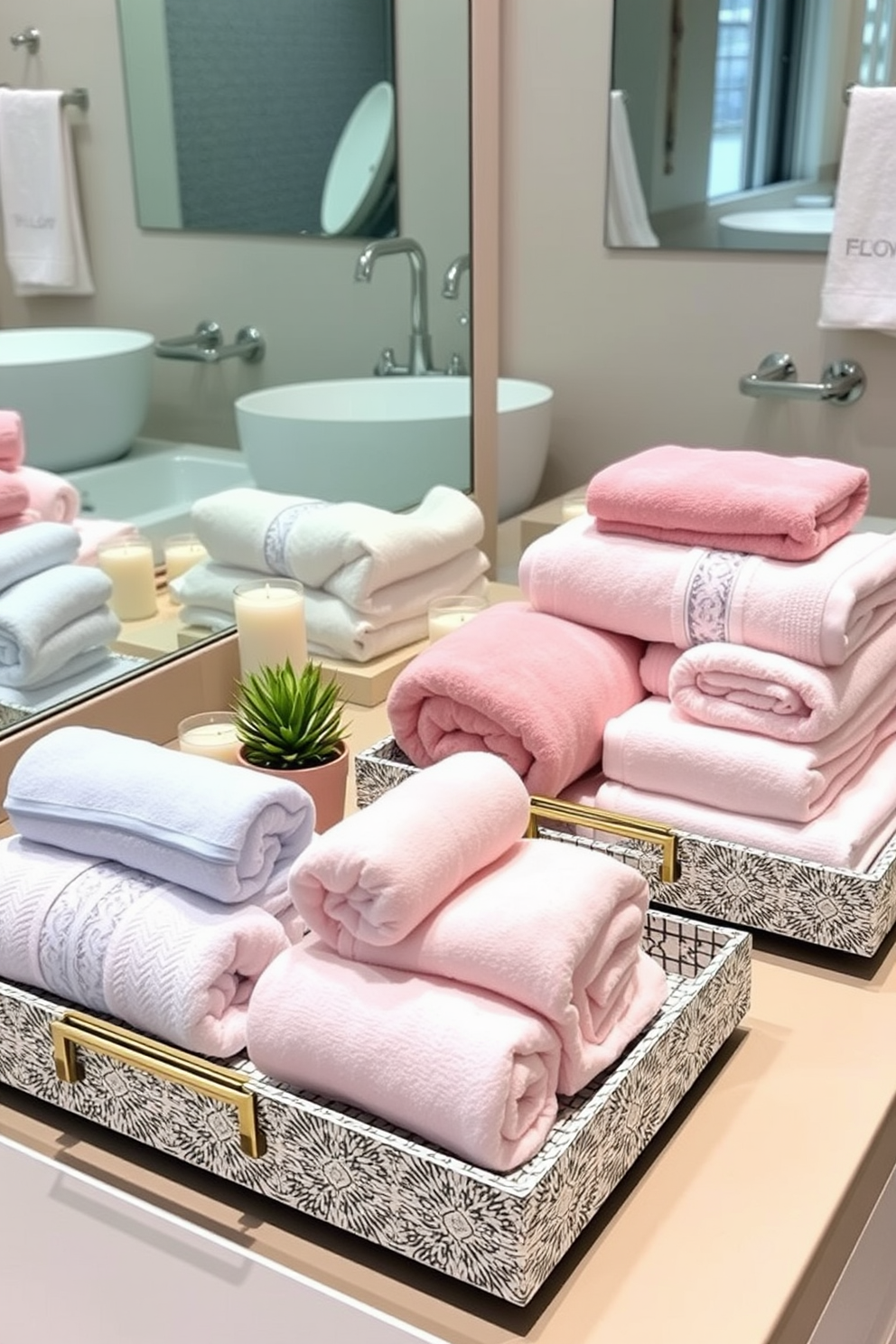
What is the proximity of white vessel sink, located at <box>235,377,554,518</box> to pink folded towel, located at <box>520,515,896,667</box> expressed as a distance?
21.2 inches

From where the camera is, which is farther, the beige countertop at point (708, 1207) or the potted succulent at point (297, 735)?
the potted succulent at point (297, 735)

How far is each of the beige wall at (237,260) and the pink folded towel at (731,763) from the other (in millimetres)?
610

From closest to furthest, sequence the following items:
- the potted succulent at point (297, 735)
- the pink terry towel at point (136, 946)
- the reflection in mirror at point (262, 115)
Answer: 1. the pink terry towel at point (136, 946)
2. the potted succulent at point (297, 735)
3. the reflection in mirror at point (262, 115)

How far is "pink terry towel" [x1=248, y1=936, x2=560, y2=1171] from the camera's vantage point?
0.65m

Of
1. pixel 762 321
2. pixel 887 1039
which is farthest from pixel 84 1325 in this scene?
pixel 762 321

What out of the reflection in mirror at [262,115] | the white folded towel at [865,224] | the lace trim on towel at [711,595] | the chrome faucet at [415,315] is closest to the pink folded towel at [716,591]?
the lace trim on towel at [711,595]

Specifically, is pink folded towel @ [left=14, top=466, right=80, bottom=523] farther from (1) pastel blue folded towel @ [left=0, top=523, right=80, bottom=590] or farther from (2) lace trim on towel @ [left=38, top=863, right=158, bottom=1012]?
(2) lace trim on towel @ [left=38, top=863, right=158, bottom=1012]

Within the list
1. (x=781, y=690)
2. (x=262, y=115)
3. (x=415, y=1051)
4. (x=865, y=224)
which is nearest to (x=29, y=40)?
(x=262, y=115)

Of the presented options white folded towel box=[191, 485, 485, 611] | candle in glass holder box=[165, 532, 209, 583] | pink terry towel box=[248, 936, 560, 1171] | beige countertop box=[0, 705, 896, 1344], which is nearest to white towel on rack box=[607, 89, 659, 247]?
white folded towel box=[191, 485, 485, 611]

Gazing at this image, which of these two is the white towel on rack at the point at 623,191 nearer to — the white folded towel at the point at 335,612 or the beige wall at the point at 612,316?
the beige wall at the point at 612,316

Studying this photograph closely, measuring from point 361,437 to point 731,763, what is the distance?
94 cm

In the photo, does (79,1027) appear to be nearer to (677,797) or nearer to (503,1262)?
(503,1262)

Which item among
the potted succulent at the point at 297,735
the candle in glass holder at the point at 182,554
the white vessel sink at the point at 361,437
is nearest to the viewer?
the potted succulent at the point at 297,735

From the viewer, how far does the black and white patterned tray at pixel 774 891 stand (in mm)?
899
